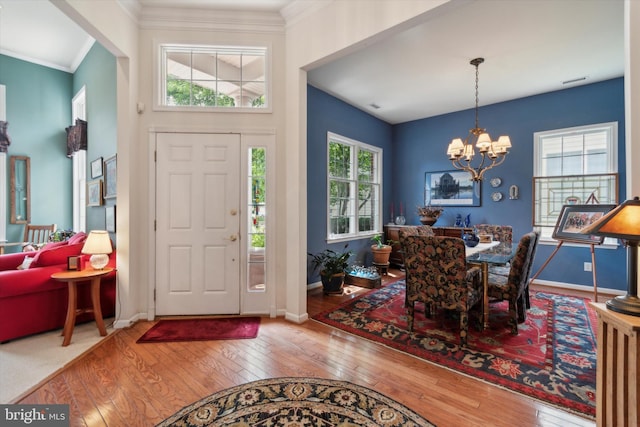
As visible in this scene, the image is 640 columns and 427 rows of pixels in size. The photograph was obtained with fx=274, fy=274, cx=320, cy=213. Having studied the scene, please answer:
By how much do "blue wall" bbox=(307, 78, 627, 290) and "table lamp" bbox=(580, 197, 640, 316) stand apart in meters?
3.47

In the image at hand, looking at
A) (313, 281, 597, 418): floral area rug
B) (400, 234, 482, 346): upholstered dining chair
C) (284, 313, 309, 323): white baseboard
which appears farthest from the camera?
(284, 313, 309, 323): white baseboard

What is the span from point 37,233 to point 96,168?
2156 mm

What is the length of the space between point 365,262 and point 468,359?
3.37 metres

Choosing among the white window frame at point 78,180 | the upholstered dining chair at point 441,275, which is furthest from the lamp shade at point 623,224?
the white window frame at point 78,180

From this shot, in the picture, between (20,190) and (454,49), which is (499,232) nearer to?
(454,49)

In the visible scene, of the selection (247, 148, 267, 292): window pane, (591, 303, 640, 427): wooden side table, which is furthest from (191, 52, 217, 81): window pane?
(591, 303, 640, 427): wooden side table

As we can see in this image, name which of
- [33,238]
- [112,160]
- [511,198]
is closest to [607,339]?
[511,198]

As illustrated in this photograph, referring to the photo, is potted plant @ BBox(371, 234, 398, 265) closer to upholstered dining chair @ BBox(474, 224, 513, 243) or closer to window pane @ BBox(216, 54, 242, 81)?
upholstered dining chair @ BBox(474, 224, 513, 243)

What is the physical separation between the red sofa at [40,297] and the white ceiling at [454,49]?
289cm

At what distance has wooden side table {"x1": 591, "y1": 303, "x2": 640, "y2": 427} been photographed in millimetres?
1130

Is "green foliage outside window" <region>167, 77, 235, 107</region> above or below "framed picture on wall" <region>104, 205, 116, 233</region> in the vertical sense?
above

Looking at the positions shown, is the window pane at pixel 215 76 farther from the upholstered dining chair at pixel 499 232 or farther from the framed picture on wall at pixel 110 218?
the upholstered dining chair at pixel 499 232

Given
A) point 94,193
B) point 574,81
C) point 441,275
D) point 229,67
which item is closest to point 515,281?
point 441,275

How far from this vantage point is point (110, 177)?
133 inches
